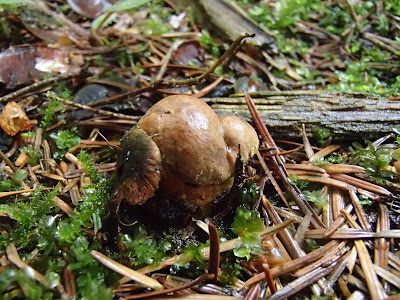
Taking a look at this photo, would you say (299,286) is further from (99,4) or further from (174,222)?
(99,4)

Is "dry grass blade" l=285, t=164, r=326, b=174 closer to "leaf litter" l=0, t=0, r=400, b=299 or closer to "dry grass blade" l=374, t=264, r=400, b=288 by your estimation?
"leaf litter" l=0, t=0, r=400, b=299

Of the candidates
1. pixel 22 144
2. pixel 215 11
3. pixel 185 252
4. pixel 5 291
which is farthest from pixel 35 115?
pixel 215 11

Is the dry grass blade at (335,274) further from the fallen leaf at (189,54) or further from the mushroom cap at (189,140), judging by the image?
the fallen leaf at (189,54)

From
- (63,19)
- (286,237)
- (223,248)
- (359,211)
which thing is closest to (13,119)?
(63,19)

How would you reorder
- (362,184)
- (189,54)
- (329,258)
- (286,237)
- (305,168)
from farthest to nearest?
(189,54) < (305,168) < (362,184) < (286,237) < (329,258)

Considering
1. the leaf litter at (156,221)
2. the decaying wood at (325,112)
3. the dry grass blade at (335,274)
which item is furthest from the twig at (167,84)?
the dry grass blade at (335,274)

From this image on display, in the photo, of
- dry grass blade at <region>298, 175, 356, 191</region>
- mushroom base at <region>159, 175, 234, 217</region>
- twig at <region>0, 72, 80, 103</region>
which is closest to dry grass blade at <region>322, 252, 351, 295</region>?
dry grass blade at <region>298, 175, 356, 191</region>

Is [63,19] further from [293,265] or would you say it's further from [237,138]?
[293,265]
